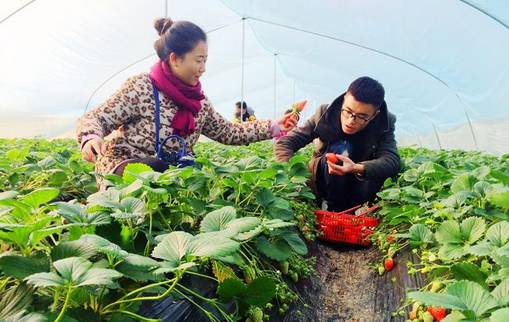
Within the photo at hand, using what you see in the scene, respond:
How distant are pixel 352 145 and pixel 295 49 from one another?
698 cm

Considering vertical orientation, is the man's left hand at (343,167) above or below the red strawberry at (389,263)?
above

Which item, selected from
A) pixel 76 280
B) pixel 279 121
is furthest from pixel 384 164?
pixel 76 280

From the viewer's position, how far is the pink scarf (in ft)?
8.28

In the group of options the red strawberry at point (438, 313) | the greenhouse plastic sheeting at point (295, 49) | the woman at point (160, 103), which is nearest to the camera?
the red strawberry at point (438, 313)

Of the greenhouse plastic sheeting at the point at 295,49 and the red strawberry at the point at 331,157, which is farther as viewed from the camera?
the greenhouse plastic sheeting at the point at 295,49

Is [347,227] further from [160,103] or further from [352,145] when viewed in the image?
[160,103]

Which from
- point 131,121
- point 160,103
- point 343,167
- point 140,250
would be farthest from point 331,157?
point 140,250

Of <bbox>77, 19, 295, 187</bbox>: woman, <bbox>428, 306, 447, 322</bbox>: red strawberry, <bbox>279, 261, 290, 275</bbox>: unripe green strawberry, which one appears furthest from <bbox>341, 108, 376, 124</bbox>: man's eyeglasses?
<bbox>428, 306, 447, 322</bbox>: red strawberry

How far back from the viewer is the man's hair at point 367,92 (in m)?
2.63

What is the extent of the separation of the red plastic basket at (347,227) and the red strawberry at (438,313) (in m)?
1.17

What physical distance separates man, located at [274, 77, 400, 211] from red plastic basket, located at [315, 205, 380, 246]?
0.99ft

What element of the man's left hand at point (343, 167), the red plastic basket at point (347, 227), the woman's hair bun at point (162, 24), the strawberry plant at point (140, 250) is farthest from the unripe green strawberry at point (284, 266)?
the woman's hair bun at point (162, 24)

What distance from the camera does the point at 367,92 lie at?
8.60 feet

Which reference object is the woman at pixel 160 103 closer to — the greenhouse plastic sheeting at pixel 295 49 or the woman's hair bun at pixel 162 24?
the woman's hair bun at pixel 162 24
